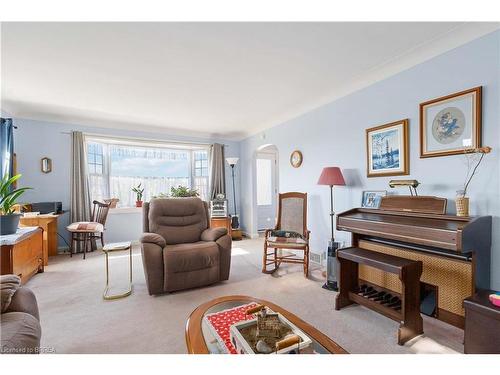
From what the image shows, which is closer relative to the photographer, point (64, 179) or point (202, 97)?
point (202, 97)

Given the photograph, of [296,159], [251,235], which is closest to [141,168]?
[251,235]

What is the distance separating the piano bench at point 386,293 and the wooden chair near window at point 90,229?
381cm

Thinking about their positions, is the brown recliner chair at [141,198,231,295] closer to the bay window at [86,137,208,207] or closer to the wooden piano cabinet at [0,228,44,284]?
the wooden piano cabinet at [0,228,44,284]

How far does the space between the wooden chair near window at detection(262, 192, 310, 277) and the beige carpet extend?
0.55ft

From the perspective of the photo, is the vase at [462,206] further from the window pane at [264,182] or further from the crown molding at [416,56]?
the window pane at [264,182]

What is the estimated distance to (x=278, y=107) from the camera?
3.83m

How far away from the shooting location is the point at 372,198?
2.69 metres

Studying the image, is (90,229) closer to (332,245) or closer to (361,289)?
(332,245)

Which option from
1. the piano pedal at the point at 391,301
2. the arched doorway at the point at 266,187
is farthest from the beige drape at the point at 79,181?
the piano pedal at the point at 391,301

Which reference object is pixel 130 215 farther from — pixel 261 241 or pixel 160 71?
pixel 160 71

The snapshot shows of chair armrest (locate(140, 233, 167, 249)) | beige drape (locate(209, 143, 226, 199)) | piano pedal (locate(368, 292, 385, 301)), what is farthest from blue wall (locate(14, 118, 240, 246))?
piano pedal (locate(368, 292, 385, 301))

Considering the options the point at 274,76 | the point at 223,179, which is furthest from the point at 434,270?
the point at 223,179

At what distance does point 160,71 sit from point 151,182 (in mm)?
3041

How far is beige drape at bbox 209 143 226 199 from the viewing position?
17.9 feet
